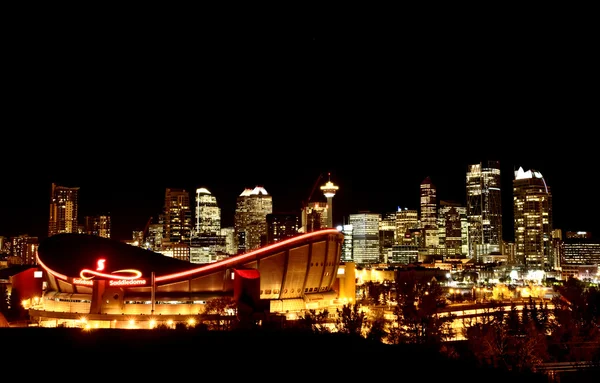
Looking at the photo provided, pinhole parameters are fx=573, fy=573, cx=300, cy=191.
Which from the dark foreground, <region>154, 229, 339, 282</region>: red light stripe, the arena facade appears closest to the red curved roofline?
<region>154, 229, 339, 282</region>: red light stripe

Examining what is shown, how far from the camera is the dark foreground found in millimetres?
19391

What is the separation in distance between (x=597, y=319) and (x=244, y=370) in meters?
42.9

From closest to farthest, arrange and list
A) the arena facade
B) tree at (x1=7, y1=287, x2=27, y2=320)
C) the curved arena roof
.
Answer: the arena facade, the curved arena roof, tree at (x1=7, y1=287, x2=27, y2=320)

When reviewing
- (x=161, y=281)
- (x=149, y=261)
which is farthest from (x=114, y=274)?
(x=149, y=261)

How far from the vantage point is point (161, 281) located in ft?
216

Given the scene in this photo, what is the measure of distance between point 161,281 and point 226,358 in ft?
152

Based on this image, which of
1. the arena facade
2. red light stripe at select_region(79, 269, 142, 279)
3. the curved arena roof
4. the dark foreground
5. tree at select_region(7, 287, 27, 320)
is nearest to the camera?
the dark foreground

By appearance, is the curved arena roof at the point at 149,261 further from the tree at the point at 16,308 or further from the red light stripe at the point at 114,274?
the tree at the point at 16,308

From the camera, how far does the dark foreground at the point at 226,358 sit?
1939 centimetres

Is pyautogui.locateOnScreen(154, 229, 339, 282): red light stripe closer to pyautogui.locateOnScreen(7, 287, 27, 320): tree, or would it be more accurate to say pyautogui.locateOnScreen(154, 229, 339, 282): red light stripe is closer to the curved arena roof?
the curved arena roof

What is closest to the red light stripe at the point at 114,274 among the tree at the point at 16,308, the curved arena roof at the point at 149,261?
the curved arena roof at the point at 149,261

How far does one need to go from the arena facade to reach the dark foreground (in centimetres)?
3802

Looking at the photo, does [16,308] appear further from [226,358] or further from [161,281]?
[226,358]

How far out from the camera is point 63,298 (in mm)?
68250
